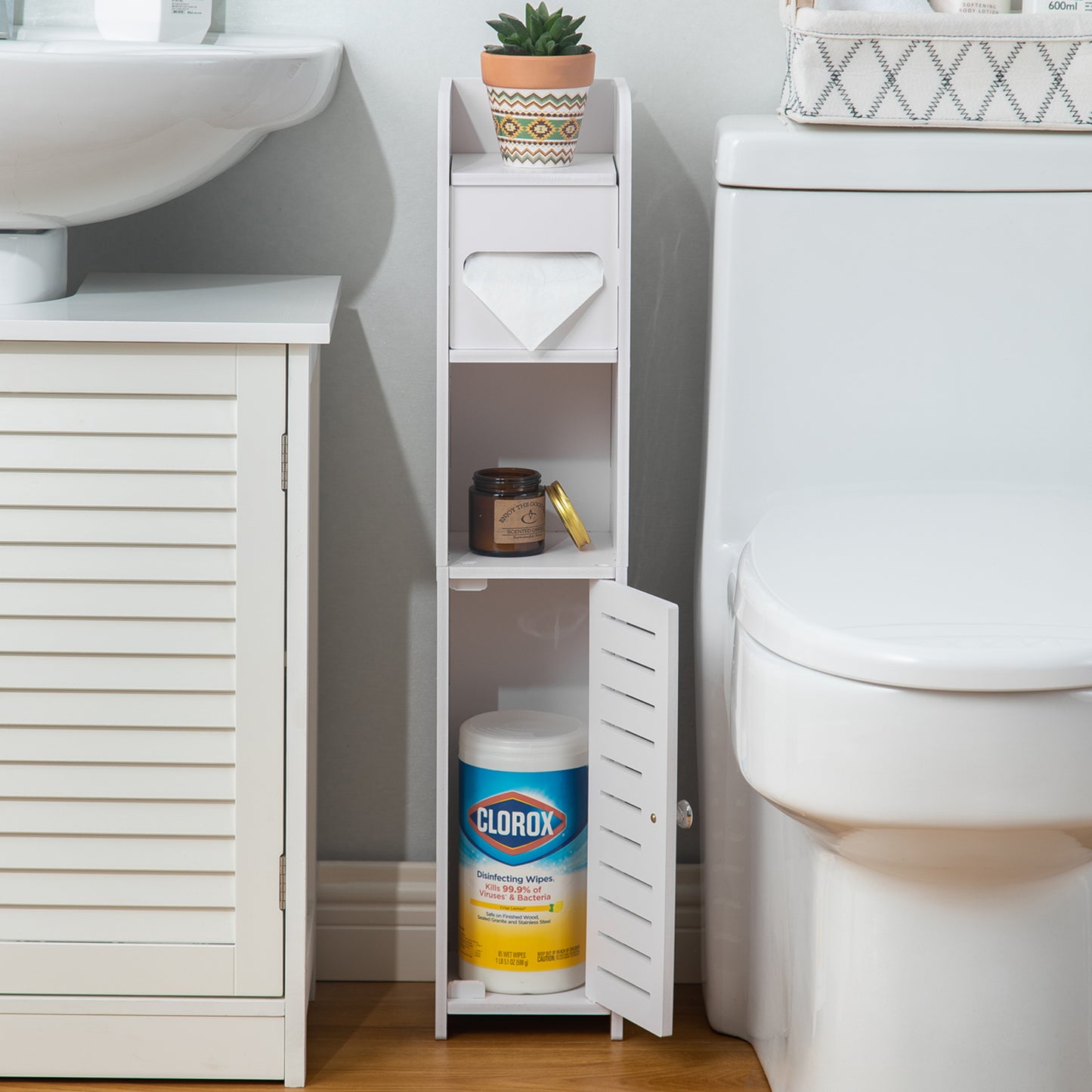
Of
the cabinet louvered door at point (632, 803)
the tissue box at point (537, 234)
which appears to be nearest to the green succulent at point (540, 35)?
the tissue box at point (537, 234)

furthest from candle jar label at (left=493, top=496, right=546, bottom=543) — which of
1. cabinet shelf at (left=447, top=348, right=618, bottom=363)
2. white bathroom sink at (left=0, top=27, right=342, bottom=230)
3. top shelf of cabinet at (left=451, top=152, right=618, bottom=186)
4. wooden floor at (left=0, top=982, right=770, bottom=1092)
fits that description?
wooden floor at (left=0, top=982, right=770, bottom=1092)

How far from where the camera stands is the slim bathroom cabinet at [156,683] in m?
1.08

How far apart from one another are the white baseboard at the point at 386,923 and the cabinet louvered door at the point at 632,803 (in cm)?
20

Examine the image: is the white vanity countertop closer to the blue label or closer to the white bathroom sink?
the white bathroom sink

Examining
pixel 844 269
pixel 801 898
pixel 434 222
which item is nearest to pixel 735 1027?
pixel 801 898

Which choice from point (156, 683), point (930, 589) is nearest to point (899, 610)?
point (930, 589)

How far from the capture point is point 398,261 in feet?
4.43

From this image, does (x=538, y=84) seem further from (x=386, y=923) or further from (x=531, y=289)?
(x=386, y=923)

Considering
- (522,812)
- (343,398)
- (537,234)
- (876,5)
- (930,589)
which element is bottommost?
(522,812)

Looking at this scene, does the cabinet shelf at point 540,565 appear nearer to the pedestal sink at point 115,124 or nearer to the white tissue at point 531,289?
the white tissue at point 531,289

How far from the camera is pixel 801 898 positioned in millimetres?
1148

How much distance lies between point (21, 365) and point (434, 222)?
449mm

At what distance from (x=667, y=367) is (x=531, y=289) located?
272 millimetres

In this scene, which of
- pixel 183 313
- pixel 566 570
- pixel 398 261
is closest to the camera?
pixel 183 313
